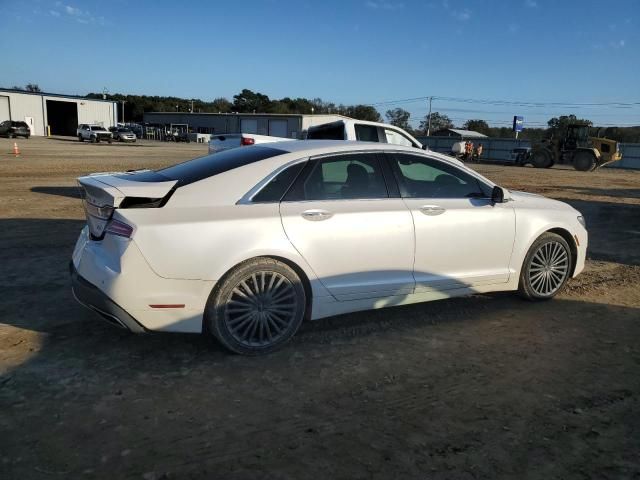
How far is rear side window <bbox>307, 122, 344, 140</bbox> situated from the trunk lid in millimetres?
6936

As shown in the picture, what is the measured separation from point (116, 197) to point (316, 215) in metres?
1.42

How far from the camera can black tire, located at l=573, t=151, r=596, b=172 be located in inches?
1201

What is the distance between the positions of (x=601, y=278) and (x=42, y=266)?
6.53 meters

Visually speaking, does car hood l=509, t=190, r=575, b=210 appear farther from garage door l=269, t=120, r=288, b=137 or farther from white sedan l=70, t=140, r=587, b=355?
garage door l=269, t=120, r=288, b=137

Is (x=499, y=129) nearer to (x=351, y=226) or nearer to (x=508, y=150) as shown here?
(x=508, y=150)

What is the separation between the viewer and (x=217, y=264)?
3539 millimetres

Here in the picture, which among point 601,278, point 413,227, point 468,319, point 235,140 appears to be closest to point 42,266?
point 413,227

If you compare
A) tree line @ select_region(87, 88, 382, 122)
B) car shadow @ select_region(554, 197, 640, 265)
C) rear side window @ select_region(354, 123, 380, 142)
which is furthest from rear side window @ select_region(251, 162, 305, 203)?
tree line @ select_region(87, 88, 382, 122)

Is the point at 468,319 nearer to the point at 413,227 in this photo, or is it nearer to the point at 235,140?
the point at 413,227

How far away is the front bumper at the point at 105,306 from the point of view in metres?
3.43

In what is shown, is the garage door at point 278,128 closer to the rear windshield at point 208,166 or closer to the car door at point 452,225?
the car door at point 452,225

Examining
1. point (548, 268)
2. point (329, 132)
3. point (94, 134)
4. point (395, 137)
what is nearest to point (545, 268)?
point (548, 268)

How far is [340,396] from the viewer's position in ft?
10.7

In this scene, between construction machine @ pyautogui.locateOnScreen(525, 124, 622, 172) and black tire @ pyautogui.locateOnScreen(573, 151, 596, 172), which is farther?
construction machine @ pyautogui.locateOnScreen(525, 124, 622, 172)
